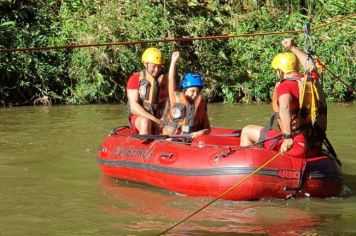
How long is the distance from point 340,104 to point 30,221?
9.96 meters

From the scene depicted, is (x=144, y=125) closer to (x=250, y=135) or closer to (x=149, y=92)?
(x=149, y=92)

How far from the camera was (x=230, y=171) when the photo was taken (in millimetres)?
6141

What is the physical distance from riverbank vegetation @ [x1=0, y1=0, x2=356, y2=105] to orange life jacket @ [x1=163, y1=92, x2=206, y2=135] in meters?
7.21

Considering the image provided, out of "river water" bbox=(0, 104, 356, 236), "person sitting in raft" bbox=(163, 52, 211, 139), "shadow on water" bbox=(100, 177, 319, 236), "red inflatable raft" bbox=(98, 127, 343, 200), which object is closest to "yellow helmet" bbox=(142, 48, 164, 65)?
"person sitting in raft" bbox=(163, 52, 211, 139)

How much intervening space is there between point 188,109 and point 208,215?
163 cm

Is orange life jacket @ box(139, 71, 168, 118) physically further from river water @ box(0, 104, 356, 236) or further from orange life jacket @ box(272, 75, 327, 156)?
orange life jacket @ box(272, 75, 327, 156)

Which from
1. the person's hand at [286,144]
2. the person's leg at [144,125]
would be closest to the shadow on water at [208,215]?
the person's hand at [286,144]

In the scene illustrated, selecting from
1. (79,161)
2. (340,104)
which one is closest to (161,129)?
(79,161)

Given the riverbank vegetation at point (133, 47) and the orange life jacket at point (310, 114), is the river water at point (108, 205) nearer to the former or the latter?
the orange life jacket at point (310, 114)

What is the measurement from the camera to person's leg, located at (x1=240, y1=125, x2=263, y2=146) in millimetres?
6691

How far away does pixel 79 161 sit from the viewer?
841 cm

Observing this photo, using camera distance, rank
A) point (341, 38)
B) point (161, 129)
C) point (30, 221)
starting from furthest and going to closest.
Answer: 1. point (341, 38)
2. point (161, 129)
3. point (30, 221)

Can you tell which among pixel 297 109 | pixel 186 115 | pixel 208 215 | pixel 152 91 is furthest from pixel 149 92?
pixel 208 215

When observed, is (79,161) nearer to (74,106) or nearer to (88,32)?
(74,106)
